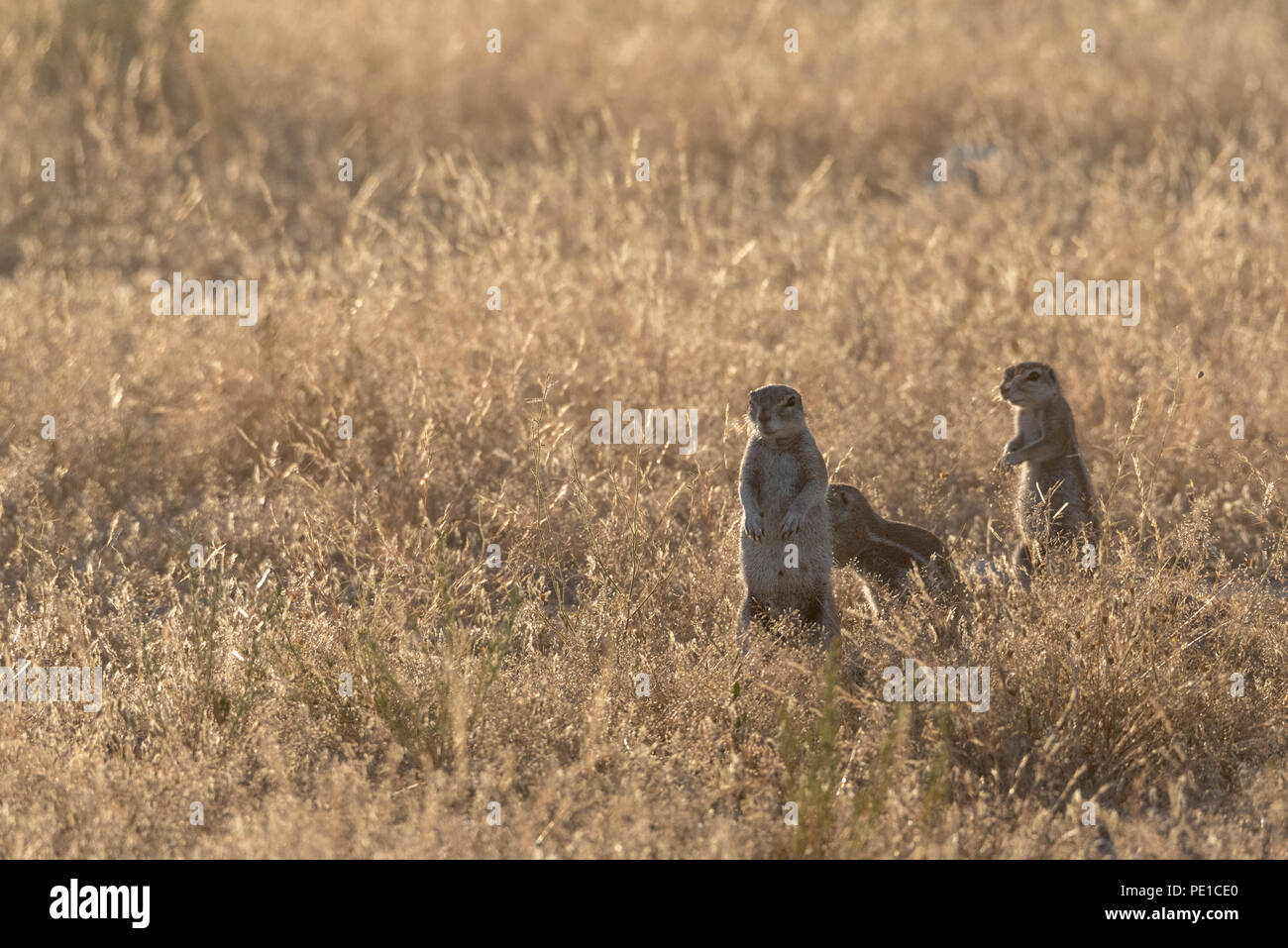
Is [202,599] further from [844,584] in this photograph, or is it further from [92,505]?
[844,584]

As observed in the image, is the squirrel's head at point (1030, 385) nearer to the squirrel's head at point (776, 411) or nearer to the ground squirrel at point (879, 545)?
the ground squirrel at point (879, 545)

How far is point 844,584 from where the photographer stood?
7.11 meters

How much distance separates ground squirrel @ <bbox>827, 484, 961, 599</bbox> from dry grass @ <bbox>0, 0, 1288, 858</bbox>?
0.24 metres

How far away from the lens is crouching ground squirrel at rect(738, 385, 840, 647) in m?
6.10

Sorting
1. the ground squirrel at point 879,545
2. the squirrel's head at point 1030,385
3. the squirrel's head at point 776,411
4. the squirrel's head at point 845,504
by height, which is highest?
the squirrel's head at point 1030,385

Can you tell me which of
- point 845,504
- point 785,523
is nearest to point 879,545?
point 845,504

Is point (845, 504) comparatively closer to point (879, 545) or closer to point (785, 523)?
point (879, 545)

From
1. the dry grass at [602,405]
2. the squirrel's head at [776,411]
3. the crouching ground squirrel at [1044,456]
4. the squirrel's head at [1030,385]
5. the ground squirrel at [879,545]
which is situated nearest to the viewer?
the dry grass at [602,405]

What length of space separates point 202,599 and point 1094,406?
5.36 m

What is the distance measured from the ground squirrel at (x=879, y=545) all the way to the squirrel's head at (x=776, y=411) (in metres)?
0.70

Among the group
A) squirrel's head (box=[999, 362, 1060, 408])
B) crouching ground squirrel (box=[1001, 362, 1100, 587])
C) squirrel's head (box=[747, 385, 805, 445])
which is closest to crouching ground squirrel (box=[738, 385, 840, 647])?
squirrel's head (box=[747, 385, 805, 445])

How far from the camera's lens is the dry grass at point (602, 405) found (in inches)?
194

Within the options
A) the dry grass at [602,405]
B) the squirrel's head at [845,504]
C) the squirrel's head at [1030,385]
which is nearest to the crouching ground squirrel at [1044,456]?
the squirrel's head at [1030,385]
